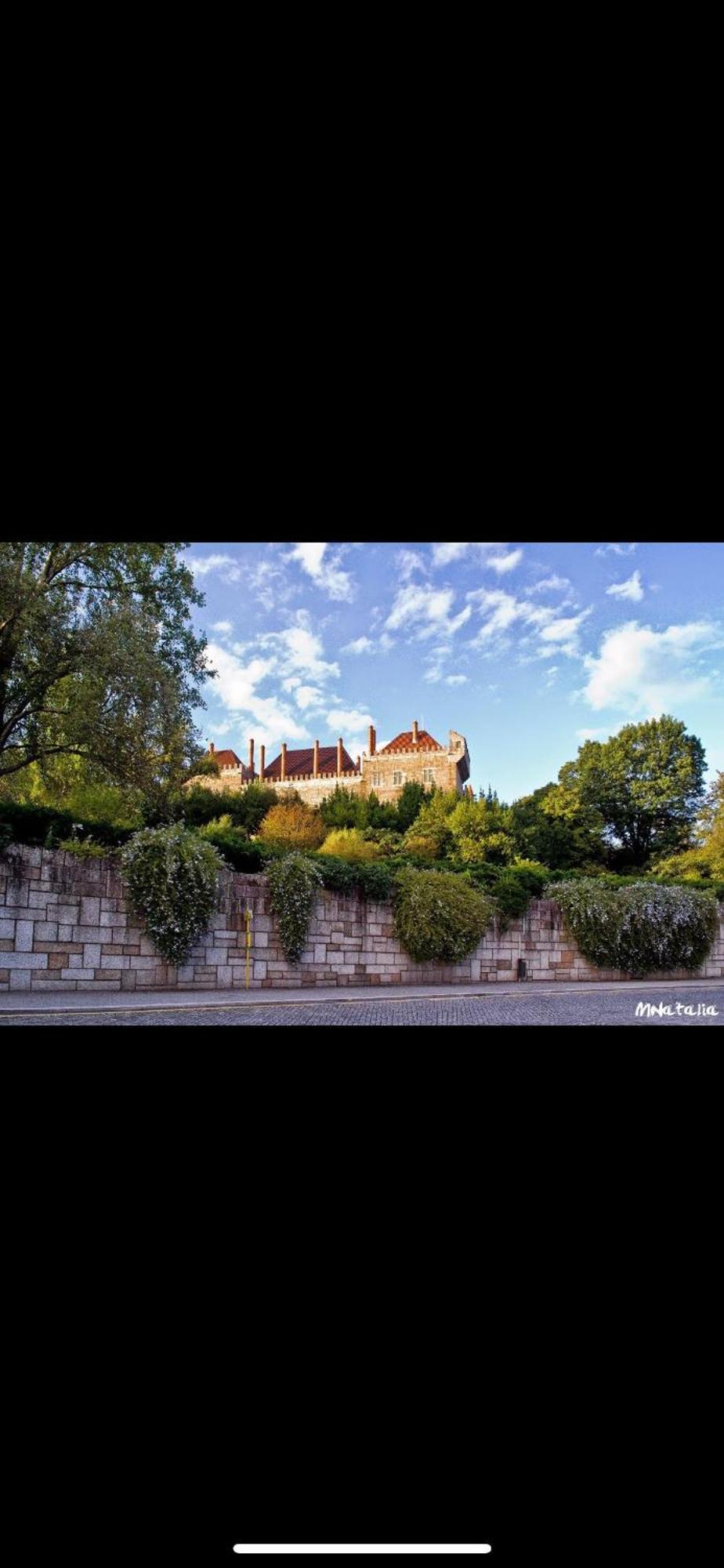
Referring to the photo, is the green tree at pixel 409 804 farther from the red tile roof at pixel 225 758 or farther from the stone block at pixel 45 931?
the stone block at pixel 45 931

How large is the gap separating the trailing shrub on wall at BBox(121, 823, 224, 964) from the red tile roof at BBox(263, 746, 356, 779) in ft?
13.2

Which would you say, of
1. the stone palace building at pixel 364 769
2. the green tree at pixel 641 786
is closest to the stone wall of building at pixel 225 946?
the green tree at pixel 641 786

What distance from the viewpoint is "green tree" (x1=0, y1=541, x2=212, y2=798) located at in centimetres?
531

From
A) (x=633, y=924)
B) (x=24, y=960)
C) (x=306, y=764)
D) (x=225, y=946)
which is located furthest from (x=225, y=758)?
(x=633, y=924)

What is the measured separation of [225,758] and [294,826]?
5.11 ft

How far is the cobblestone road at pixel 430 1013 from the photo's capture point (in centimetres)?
412

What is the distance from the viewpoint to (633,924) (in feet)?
25.6

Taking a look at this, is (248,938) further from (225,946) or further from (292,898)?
(292,898)

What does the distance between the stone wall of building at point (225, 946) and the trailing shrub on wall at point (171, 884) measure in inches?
3.8

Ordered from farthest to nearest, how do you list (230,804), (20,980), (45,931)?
(230,804) → (45,931) → (20,980)
